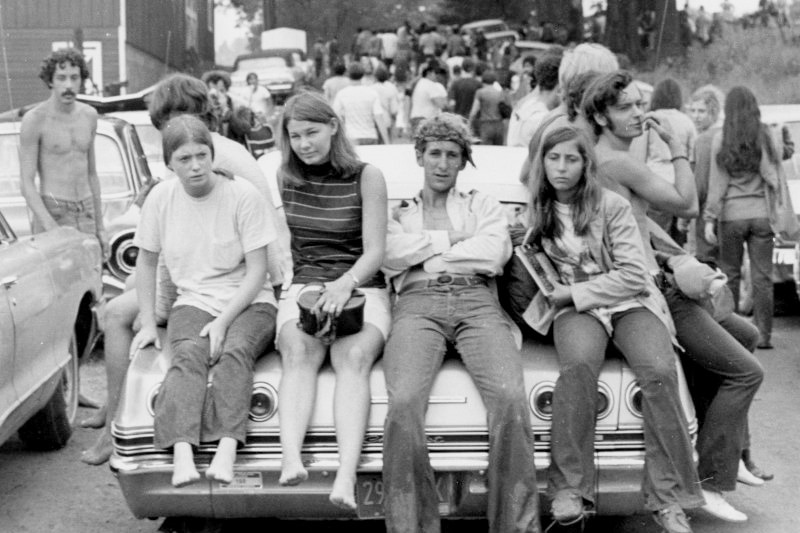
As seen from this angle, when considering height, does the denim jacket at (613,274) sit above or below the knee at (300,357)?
above

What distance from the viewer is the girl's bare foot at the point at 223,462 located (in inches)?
179

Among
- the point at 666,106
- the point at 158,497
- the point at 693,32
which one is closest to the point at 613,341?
the point at 158,497

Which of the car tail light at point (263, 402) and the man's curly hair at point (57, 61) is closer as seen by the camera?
the car tail light at point (263, 402)

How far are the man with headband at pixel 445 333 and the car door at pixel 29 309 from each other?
1.69 metres

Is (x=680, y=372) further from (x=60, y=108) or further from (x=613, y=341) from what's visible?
(x=60, y=108)

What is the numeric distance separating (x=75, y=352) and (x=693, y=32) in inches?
1053

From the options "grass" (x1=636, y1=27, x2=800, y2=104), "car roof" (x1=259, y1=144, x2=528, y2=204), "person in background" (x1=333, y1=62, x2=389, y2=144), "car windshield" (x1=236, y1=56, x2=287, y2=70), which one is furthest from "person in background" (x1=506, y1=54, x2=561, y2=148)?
"car windshield" (x1=236, y1=56, x2=287, y2=70)

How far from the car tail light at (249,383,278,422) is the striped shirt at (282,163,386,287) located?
692 millimetres

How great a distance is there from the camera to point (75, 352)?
715 cm

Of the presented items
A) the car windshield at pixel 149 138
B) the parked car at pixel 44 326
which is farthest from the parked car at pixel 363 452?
the car windshield at pixel 149 138

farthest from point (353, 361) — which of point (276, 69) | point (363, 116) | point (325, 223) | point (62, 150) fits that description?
point (276, 69)

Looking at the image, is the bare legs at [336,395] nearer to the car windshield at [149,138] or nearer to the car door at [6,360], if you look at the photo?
the car door at [6,360]

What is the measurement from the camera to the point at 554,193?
543 cm

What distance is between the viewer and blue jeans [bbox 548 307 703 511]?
477 cm
